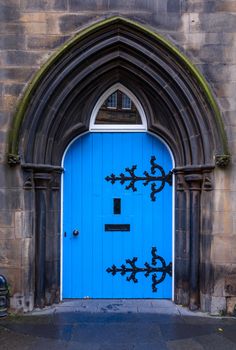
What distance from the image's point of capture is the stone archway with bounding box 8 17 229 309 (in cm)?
488

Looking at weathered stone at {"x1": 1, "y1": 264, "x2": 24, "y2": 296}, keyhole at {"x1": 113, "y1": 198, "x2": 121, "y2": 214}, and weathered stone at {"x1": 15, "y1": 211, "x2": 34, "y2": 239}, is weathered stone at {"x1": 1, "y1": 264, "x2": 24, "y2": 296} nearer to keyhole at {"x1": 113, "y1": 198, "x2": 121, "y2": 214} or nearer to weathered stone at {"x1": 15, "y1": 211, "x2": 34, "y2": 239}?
weathered stone at {"x1": 15, "y1": 211, "x2": 34, "y2": 239}

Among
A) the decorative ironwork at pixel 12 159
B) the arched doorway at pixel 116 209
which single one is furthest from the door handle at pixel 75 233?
the decorative ironwork at pixel 12 159

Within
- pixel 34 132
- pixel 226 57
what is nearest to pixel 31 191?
pixel 34 132

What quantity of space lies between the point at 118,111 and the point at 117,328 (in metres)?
2.92

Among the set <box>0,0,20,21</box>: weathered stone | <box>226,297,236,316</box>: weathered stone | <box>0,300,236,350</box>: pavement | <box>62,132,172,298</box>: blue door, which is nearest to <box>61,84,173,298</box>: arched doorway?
<box>62,132,172,298</box>: blue door

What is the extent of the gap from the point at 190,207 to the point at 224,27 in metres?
2.45

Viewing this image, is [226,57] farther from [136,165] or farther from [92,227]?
[92,227]

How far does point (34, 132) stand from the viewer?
4.92 meters

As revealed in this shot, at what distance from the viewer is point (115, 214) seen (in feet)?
17.7

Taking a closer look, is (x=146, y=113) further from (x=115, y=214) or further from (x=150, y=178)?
(x=115, y=214)

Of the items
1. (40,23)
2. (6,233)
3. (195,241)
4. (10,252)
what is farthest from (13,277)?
(40,23)

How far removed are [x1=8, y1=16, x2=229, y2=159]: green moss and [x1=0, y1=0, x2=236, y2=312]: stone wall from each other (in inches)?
4.4

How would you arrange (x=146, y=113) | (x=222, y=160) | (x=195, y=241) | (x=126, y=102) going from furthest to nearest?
(x=126, y=102), (x=146, y=113), (x=195, y=241), (x=222, y=160)

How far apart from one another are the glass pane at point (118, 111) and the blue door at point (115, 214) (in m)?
0.20
